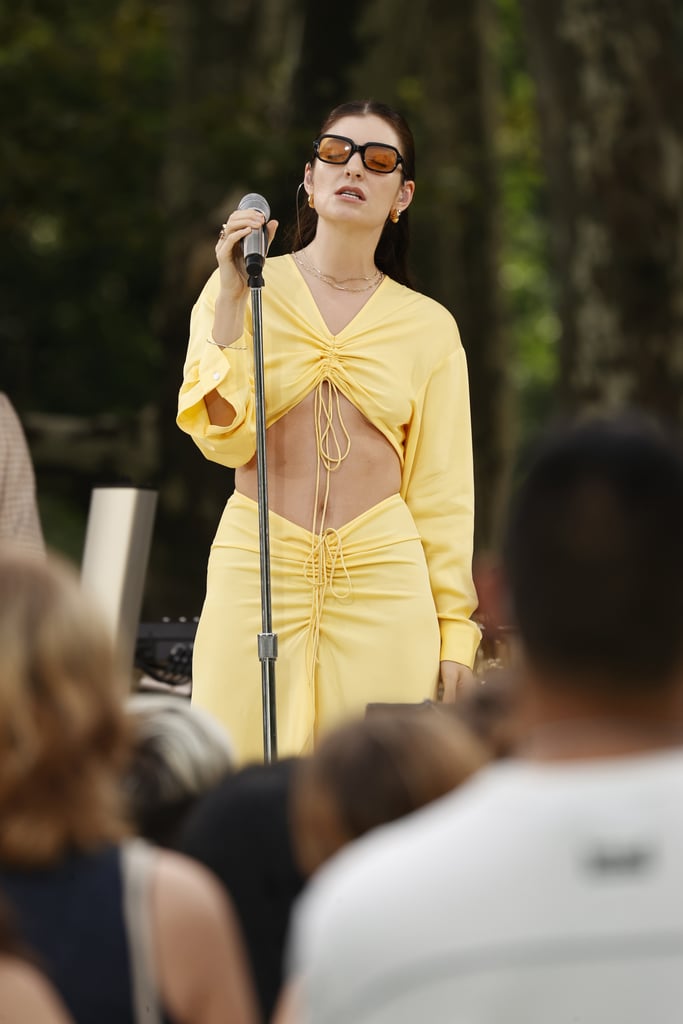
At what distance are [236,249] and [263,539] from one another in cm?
59

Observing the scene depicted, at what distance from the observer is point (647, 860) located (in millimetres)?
1380

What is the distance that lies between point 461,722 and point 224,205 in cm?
873

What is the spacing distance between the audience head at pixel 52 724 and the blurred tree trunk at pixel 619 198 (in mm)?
9580

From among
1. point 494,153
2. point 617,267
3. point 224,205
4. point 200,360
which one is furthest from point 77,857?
point 494,153

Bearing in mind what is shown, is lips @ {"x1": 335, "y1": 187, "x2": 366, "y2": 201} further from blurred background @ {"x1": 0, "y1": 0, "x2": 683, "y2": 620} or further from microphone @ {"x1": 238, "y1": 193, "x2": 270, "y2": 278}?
blurred background @ {"x1": 0, "y1": 0, "x2": 683, "y2": 620}

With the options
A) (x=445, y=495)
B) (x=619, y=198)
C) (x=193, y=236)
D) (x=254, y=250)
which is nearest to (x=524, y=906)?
(x=254, y=250)

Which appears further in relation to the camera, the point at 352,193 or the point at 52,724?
the point at 352,193

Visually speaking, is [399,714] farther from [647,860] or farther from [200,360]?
[200,360]

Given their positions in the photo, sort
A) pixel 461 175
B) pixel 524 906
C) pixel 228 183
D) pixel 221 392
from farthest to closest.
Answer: pixel 461 175 < pixel 228 183 < pixel 221 392 < pixel 524 906

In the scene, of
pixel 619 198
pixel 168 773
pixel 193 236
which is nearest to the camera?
pixel 168 773

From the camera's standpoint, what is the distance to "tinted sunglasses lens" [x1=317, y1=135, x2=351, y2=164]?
13.1 feet

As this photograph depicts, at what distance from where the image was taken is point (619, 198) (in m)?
11.4

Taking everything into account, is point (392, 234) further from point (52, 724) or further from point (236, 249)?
point (52, 724)

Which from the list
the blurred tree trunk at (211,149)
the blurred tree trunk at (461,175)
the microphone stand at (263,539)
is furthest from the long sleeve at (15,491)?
the blurred tree trunk at (461,175)
